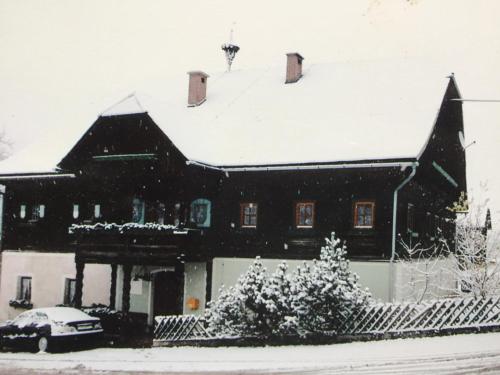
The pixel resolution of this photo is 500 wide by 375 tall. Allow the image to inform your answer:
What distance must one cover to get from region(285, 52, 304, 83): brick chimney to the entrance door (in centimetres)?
777

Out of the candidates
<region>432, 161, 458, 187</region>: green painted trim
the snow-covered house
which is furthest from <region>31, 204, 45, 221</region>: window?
<region>432, 161, 458, 187</region>: green painted trim

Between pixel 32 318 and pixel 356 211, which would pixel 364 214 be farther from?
pixel 32 318

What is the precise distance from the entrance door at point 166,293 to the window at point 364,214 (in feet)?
21.7

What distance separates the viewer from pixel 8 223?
82.0ft

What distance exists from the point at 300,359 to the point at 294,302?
7.03 feet

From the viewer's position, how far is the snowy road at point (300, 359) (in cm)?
1211

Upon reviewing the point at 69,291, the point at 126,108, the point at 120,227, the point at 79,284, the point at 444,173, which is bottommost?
the point at 69,291

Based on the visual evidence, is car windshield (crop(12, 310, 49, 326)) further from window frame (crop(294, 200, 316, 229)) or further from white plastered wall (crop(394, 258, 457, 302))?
white plastered wall (crop(394, 258, 457, 302))

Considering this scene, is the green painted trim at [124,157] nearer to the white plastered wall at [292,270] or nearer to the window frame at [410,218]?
the white plastered wall at [292,270]

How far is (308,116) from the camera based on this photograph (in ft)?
69.3

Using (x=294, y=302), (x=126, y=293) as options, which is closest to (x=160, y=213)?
(x=126, y=293)

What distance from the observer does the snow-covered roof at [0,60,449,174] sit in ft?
62.9

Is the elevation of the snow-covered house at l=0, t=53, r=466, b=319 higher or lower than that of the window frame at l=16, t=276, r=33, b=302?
higher

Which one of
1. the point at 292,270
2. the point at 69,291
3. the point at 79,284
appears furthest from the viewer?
the point at 69,291
